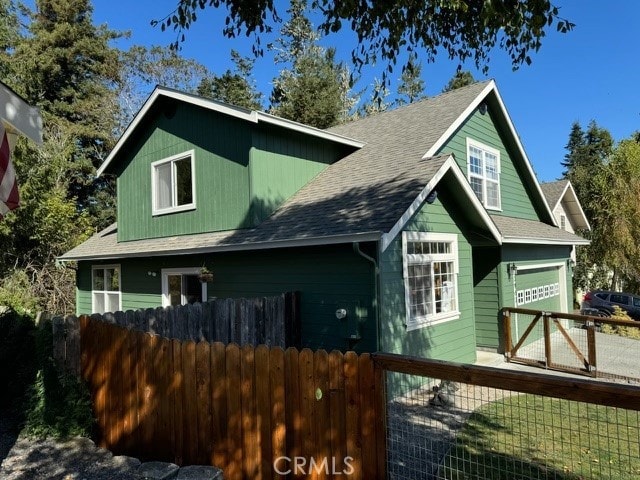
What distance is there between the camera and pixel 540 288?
13367 mm

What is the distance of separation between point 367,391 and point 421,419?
3289 mm

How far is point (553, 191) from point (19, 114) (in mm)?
22831

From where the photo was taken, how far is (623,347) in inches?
476

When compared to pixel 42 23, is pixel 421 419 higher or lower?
lower

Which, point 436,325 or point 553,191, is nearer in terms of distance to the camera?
point 436,325

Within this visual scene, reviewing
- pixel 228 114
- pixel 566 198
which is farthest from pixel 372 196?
pixel 566 198

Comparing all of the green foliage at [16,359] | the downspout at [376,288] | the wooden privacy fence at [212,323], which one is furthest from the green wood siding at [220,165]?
the green foliage at [16,359]

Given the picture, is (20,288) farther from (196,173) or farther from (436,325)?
(436,325)

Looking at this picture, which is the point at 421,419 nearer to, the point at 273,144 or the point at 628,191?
the point at 273,144

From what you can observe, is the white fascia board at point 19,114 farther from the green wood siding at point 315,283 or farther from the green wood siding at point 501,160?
the green wood siding at point 501,160

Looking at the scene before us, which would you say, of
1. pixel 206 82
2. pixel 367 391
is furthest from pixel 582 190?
pixel 367 391

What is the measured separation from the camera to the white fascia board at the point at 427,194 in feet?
22.1

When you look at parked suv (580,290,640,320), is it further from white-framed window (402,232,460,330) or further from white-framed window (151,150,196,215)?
white-framed window (151,150,196,215)

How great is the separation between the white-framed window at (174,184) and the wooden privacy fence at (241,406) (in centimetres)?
693
